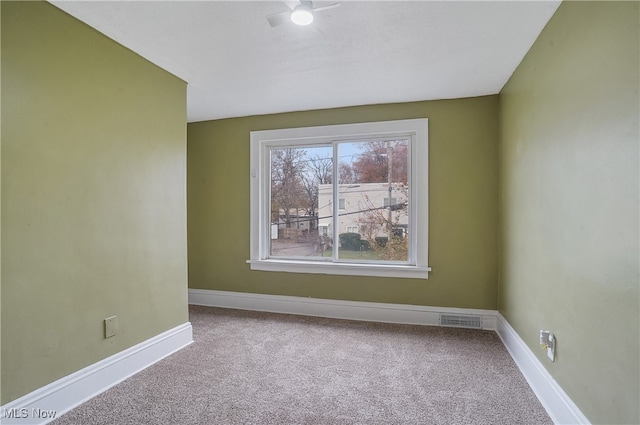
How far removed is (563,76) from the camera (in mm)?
1677

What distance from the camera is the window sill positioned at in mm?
3258

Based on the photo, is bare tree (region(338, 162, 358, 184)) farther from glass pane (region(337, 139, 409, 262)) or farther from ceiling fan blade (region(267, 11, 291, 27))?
ceiling fan blade (region(267, 11, 291, 27))

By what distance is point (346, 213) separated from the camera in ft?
11.6

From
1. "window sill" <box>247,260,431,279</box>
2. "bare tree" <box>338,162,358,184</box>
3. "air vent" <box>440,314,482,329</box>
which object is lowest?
"air vent" <box>440,314,482,329</box>

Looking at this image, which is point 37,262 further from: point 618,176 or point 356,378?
point 618,176

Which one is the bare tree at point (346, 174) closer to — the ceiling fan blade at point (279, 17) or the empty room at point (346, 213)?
the empty room at point (346, 213)

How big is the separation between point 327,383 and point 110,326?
1.47 m

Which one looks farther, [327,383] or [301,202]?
[301,202]

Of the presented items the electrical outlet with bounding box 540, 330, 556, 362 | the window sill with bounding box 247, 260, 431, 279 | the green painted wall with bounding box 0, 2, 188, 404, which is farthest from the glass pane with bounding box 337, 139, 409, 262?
the green painted wall with bounding box 0, 2, 188, 404

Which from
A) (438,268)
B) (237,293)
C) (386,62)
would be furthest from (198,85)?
(438,268)

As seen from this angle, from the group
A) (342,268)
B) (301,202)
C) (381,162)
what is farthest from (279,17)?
(342,268)

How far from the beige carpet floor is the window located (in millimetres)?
813

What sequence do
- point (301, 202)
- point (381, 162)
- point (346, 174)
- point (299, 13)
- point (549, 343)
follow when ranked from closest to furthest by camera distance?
point (299, 13)
point (549, 343)
point (381, 162)
point (346, 174)
point (301, 202)

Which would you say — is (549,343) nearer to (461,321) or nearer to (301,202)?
(461,321)
